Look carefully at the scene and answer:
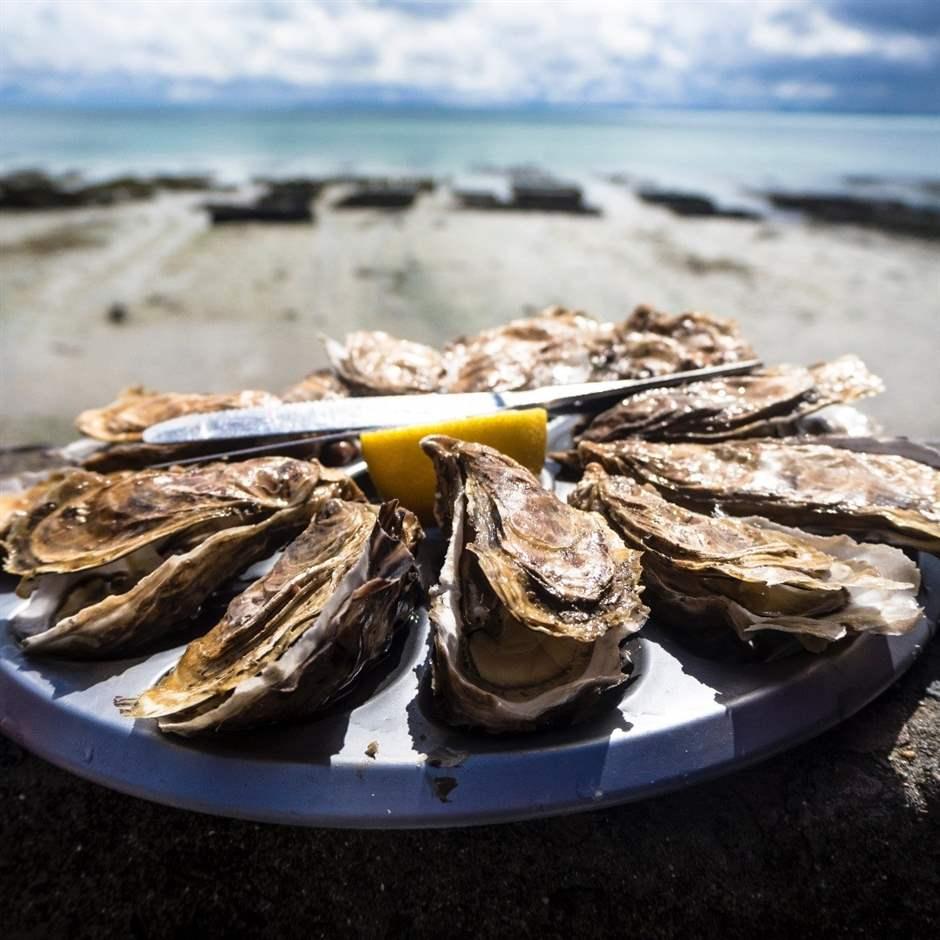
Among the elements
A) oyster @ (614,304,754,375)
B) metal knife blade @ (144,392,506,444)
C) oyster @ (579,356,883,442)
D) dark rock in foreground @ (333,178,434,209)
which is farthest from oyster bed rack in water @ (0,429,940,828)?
dark rock in foreground @ (333,178,434,209)

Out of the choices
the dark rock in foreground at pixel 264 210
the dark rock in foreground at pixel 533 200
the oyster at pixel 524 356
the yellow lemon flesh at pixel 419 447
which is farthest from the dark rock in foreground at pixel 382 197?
the yellow lemon flesh at pixel 419 447

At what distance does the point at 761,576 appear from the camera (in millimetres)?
1230

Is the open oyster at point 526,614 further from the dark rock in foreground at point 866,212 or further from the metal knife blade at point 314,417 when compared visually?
the dark rock in foreground at point 866,212

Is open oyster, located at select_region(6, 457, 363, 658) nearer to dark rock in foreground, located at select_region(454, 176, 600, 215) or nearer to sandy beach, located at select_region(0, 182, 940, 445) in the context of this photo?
sandy beach, located at select_region(0, 182, 940, 445)

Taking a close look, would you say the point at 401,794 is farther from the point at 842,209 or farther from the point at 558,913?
the point at 842,209

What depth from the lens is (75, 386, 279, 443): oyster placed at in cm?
186

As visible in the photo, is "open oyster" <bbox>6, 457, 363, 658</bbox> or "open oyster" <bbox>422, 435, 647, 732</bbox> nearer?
"open oyster" <bbox>422, 435, 647, 732</bbox>

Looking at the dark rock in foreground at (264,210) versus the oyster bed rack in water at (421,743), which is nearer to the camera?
the oyster bed rack in water at (421,743)

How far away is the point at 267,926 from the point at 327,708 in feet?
1.23

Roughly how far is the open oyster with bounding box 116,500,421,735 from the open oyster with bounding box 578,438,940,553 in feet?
1.89

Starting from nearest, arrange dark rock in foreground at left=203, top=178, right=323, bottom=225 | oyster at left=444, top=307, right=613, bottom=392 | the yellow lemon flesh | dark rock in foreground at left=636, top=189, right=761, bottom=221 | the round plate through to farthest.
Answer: the round plate, the yellow lemon flesh, oyster at left=444, top=307, right=613, bottom=392, dark rock in foreground at left=203, top=178, right=323, bottom=225, dark rock in foreground at left=636, top=189, right=761, bottom=221

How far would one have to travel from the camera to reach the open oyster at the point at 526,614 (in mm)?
1091

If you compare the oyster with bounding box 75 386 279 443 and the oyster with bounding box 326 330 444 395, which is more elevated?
the oyster with bounding box 326 330 444 395

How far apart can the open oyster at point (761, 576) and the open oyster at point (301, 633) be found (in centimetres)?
46
